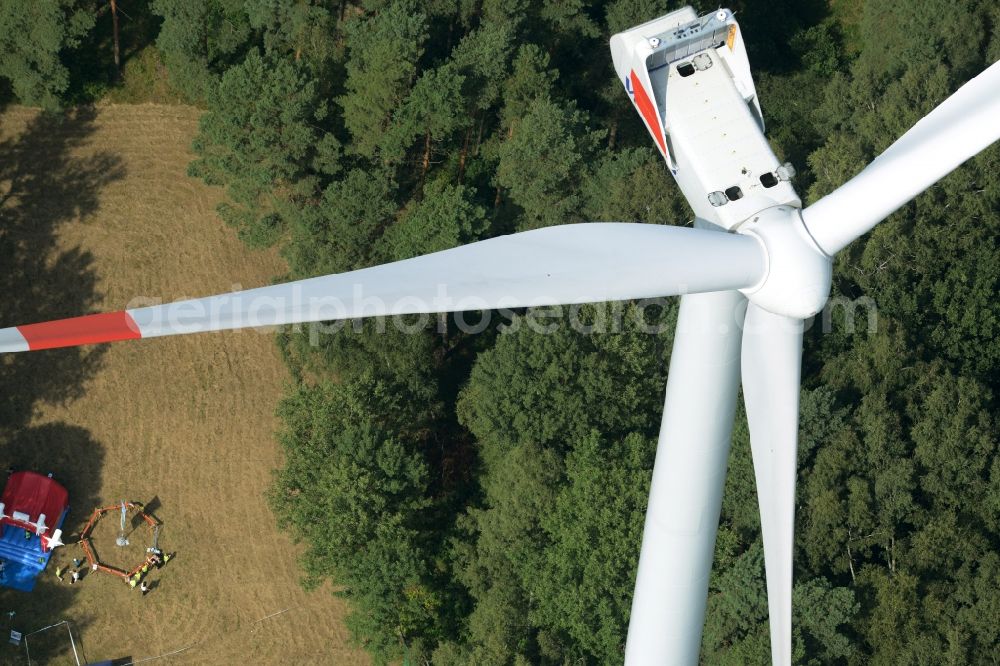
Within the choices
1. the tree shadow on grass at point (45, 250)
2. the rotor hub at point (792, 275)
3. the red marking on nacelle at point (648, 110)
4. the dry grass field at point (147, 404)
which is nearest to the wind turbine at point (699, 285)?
the rotor hub at point (792, 275)

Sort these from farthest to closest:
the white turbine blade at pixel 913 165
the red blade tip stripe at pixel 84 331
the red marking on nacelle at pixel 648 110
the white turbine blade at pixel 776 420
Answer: the red marking on nacelle at pixel 648 110 → the white turbine blade at pixel 776 420 → the white turbine blade at pixel 913 165 → the red blade tip stripe at pixel 84 331

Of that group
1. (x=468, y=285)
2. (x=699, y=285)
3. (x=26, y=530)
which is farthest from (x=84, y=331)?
(x=26, y=530)

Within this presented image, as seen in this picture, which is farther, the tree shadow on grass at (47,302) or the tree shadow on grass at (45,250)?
the tree shadow on grass at (45,250)

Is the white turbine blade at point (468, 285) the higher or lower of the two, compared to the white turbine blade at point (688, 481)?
higher

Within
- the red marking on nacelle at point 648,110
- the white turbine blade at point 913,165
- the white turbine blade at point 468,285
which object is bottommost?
the white turbine blade at point 468,285

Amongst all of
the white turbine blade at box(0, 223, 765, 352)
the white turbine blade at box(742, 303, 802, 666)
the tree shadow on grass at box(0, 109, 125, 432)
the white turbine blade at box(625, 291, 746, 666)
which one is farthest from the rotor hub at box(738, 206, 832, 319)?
the tree shadow on grass at box(0, 109, 125, 432)

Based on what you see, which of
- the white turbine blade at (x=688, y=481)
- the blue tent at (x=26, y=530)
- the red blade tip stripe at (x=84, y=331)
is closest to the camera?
the red blade tip stripe at (x=84, y=331)

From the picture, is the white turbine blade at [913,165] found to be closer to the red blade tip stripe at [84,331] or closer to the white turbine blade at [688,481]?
the white turbine blade at [688,481]
